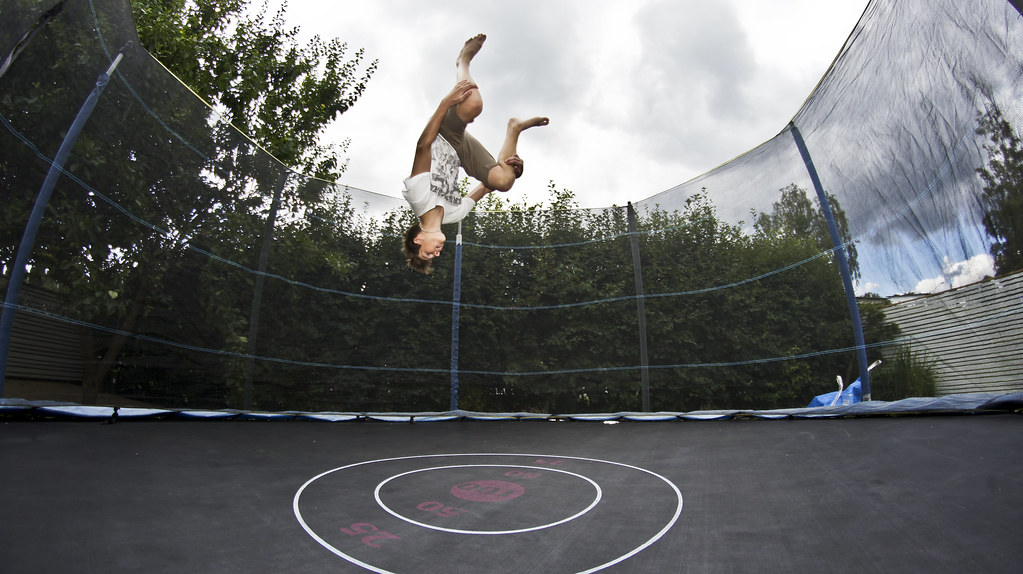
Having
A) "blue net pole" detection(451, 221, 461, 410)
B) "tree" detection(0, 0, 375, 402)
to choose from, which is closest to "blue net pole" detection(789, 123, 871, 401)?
"blue net pole" detection(451, 221, 461, 410)

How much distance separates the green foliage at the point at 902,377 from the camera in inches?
90.9

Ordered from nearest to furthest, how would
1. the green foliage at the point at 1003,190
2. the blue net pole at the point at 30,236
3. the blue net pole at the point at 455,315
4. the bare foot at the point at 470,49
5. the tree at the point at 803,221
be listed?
the green foliage at the point at 1003,190 < the blue net pole at the point at 30,236 < the tree at the point at 803,221 < the bare foot at the point at 470,49 < the blue net pole at the point at 455,315

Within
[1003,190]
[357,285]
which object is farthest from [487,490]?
[357,285]

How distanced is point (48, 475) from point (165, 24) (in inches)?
174

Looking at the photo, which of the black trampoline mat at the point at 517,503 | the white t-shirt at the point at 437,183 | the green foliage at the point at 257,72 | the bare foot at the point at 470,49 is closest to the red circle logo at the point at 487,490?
the black trampoline mat at the point at 517,503

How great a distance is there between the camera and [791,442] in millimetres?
2027

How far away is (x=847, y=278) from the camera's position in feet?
8.79

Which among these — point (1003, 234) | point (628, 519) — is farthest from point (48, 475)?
point (1003, 234)

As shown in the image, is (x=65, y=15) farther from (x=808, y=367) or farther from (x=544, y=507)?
(x=808, y=367)

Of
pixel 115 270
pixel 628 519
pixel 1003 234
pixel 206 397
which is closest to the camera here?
pixel 628 519

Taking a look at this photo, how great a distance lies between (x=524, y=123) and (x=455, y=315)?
4.45 feet

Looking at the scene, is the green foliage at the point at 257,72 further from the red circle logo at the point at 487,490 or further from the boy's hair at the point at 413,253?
the red circle logo at the point at 487,490

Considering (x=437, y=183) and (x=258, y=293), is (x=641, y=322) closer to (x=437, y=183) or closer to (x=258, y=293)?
(x=437, y=183)

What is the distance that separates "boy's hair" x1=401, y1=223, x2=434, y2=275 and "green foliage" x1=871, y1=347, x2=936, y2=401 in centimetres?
261
